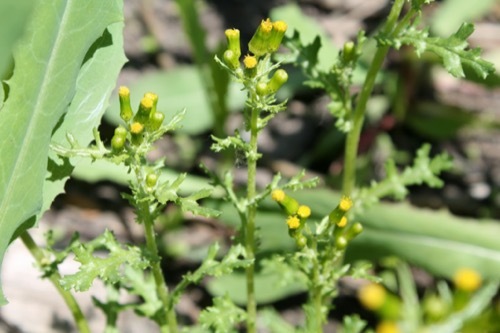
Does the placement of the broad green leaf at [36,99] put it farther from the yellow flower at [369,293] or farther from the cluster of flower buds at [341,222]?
the yellow flower at [369,293]

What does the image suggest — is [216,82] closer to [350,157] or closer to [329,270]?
[350,157]

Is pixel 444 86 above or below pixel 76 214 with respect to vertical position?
above

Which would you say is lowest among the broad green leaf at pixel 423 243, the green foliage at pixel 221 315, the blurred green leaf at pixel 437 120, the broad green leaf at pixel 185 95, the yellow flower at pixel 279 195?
the broad green leaf at pixel 423 243

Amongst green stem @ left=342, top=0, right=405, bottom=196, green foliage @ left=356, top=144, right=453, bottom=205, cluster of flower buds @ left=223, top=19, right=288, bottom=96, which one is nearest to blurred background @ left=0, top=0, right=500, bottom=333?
green foliage @ left=356, top=144, right=453, bottom=205

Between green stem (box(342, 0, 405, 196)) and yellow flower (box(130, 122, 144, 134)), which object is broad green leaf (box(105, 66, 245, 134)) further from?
yellow flower (box(130, 122, 144, 134))

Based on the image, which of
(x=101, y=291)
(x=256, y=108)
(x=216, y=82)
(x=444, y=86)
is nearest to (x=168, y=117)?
(x=216, y=82)

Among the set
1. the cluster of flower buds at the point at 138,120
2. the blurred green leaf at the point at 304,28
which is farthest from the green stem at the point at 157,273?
the blurred green leaf at the point at 304,28
